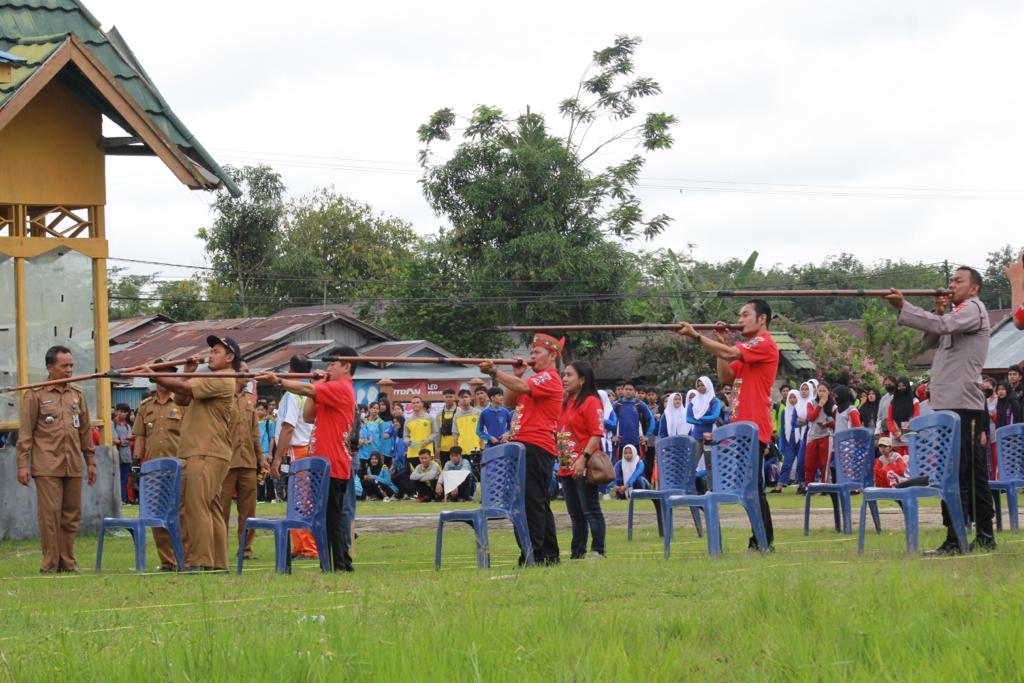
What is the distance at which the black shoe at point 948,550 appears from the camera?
34.7 feet

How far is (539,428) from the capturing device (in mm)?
12211

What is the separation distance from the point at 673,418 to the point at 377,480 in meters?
6.09

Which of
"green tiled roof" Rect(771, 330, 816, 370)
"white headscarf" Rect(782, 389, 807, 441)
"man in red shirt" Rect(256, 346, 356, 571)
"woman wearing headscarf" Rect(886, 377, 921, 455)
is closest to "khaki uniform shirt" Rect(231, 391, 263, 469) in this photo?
"man in red shirt" Rect(256, 346, 356, 571)

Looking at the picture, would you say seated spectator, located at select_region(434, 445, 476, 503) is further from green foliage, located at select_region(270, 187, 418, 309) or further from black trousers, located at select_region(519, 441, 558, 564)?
green foliage, located at select_region(270, 187, 418, 309)

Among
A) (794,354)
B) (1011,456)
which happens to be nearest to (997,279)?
(794,354)

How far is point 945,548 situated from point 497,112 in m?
36.4

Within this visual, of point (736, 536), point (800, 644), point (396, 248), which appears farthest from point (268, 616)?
point (396, 248)

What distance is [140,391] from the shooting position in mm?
48406

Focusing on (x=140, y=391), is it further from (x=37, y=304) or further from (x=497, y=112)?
(x=37, y=304)

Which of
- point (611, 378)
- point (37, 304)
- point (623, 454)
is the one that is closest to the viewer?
point (37, 304)

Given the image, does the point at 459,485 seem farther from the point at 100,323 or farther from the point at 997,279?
A: the point at 997,279

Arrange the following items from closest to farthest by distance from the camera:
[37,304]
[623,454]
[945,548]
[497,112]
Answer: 1. [945,548]
2. [37,304]
3. [623,454]
4. [497,112]

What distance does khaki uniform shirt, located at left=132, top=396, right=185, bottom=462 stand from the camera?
46.5 feet

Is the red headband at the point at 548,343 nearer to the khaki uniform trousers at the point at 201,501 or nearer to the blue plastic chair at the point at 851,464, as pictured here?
the khaki uniform trousers at the point at 201,501
